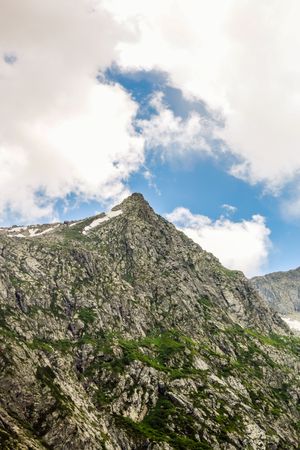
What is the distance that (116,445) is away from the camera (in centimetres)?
14575

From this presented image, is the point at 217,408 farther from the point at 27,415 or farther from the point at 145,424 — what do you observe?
the point at 27,415

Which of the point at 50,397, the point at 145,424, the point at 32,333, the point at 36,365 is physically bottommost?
the point at 145,424

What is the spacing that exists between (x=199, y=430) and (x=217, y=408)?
22430mm

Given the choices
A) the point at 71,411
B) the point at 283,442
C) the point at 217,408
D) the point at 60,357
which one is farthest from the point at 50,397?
the point at 283,442

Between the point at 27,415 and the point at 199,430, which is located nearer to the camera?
the point at 27,415

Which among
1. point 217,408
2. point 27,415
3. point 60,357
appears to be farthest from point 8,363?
point 217,408

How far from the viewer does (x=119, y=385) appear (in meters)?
188

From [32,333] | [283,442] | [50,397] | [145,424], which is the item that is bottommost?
[283,442]

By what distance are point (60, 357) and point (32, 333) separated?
2331cm

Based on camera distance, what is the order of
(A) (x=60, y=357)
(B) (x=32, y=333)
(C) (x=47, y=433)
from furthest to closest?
1. (B) (x=32, y=333)
2. (A) (x=60, y=357)
3. (C) (x=47, y=433)

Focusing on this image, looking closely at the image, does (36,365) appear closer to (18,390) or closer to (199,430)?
(18,390)

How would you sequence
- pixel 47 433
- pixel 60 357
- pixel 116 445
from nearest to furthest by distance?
pixel 47 433 < pixel 116 445 < pixel 60 357

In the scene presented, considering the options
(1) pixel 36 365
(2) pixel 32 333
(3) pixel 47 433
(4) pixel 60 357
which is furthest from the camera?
(2) pixel 32 333

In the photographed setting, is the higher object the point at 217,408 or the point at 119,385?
the point at 119,385
